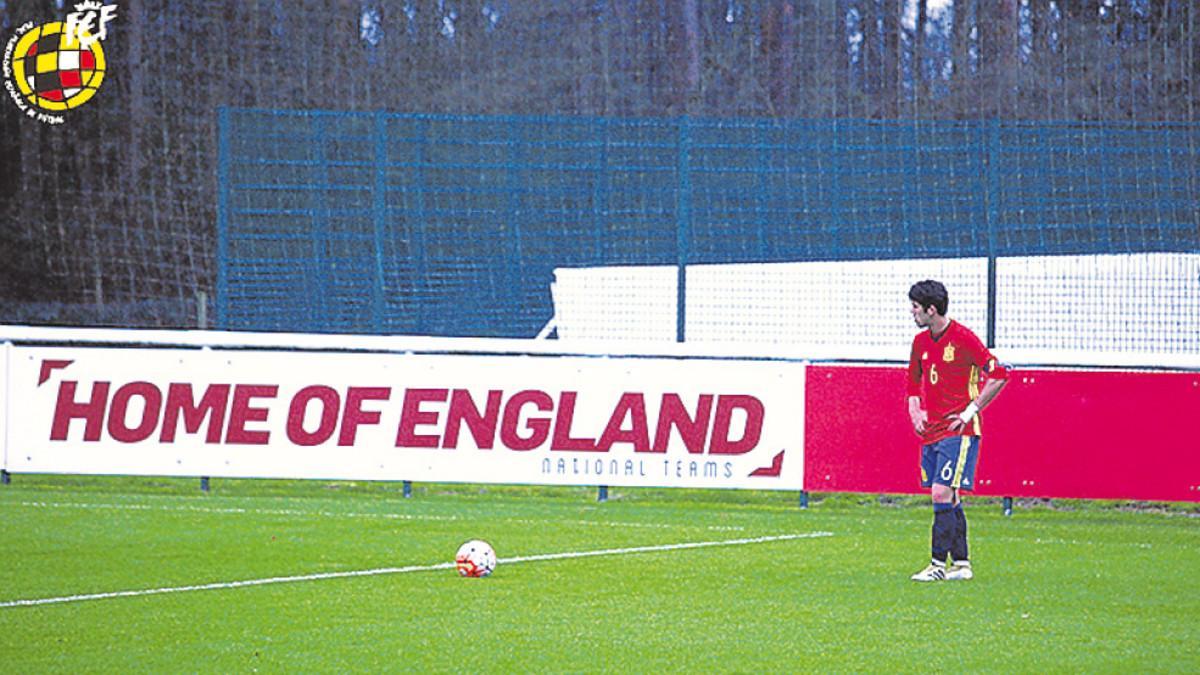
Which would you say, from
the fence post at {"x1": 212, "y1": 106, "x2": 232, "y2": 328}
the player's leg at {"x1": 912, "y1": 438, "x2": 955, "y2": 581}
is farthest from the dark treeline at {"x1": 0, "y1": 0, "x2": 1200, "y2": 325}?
the player's leg at {"x1": 912, "y1": 438, "x2": 955, "y2": 581}

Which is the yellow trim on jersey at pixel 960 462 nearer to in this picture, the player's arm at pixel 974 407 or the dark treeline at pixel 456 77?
the player's arm at pixel 974 407

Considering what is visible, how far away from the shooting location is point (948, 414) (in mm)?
10766

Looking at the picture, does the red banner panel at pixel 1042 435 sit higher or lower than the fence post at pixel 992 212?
lower

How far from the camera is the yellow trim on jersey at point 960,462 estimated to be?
1067 centimetres

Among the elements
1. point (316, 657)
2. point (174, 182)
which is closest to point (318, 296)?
point (174, 182)

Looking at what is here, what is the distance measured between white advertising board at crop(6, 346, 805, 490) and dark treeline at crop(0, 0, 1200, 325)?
208 inches

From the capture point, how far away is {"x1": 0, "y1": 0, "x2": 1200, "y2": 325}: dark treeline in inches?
775

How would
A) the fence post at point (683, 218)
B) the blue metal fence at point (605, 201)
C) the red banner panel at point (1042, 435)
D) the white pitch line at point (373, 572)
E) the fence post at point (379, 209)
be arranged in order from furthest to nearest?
A: the fence post at point (379, 209) < the blue metal fence at point (605, 201) < the fence post at point (683, 218) < the red banner panel at point (1042, 435) < the white pitch line at point (373, 572)

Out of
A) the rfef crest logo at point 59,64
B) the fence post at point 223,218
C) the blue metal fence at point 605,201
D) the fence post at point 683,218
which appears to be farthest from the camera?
the rfef crest logo at point 59,64

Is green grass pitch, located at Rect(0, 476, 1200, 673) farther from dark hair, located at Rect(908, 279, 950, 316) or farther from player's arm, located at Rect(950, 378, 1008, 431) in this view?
dark hair, located at Rect(908, 279, 950, 316)

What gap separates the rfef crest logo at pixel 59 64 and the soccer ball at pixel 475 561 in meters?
11.7

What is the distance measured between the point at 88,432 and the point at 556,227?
169 inches

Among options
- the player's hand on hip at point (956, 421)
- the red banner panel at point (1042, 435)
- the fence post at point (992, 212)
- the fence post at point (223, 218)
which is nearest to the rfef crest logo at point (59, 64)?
the fence post at point (223, 218)

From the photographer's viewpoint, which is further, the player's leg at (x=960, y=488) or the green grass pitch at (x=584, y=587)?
the player's leg at (x=960, y=488)
